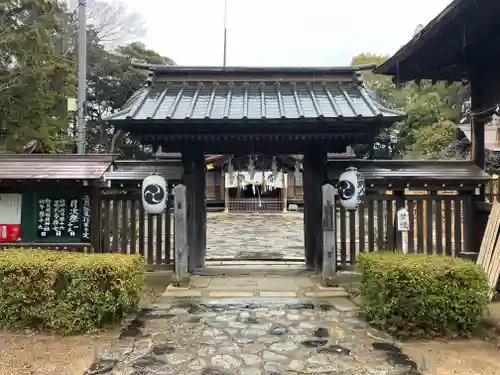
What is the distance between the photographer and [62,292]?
18.9 ft

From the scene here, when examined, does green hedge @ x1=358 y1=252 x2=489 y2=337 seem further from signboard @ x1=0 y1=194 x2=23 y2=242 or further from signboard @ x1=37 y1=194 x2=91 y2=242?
signboard @ x1=0 y1=194 x2=23 y2=242

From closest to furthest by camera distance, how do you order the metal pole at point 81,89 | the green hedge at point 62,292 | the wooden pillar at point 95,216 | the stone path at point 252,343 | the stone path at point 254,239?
the stone path at point 252,343 < the green hedge at point 62,292 < the wooden pillar at point 95,216 < the metal pole at point 81,89 < the stone path at point 254,239

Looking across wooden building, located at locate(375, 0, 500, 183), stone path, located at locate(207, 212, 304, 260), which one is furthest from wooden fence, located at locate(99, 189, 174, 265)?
wooden building, located at locate(375, 0, 500, 183)

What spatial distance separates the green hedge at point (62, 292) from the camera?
5.70 meters

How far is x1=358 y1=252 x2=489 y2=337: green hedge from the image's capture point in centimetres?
538

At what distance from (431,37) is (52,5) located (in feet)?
52.2

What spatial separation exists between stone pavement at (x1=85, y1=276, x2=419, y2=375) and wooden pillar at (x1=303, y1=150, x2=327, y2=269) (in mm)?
1780

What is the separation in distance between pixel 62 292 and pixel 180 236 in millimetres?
2917

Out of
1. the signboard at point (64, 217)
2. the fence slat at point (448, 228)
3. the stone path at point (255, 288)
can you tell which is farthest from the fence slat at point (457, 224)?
the signboard at point (64, 217)

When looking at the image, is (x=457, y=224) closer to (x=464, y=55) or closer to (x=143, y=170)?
(x=464, y=55)

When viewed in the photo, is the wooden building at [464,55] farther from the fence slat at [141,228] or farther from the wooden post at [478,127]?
the fence slat at [141,228]

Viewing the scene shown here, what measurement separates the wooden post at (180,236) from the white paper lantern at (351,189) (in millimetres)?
3189

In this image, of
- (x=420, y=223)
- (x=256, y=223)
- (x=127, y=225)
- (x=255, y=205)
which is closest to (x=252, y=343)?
(x=127, y=225)

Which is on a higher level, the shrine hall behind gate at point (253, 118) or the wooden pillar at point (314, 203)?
the shrine hall behind gate at point (253, 118)
